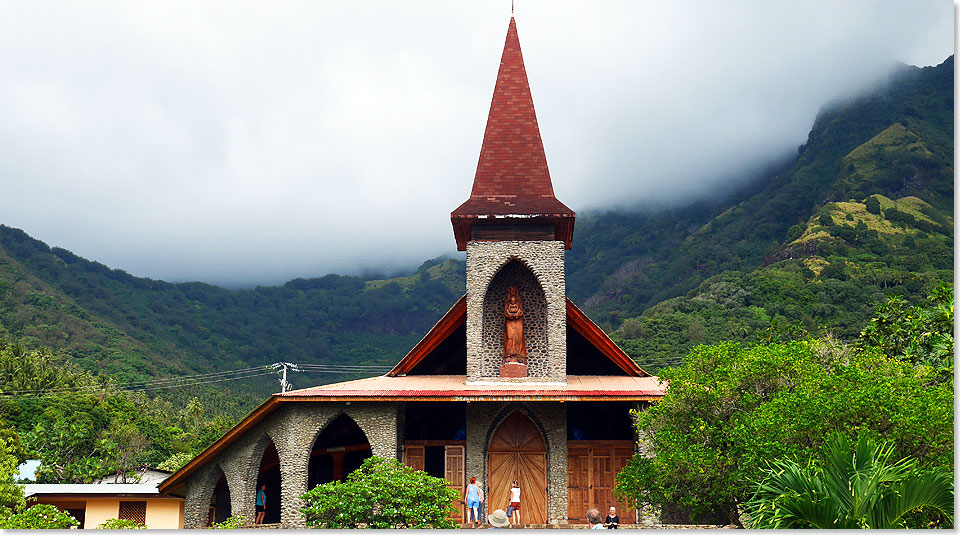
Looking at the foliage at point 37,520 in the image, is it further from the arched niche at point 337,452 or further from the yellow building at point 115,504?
the yellow building at point 115,504

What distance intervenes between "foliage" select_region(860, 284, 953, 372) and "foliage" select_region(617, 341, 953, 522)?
4.57 meters

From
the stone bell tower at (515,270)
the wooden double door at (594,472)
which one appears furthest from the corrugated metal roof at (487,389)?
the wooden double door at (594,472)

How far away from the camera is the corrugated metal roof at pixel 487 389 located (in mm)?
16109

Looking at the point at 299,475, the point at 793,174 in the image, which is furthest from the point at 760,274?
the point at 299,475

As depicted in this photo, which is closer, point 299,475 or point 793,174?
point 299,475

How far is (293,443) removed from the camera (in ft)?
54.8

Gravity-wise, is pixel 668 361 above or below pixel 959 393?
above

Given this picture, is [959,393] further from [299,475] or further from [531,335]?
[299,475]

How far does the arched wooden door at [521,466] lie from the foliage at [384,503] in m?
4.60

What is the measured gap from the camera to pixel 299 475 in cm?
1658

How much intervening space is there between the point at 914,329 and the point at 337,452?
14.6 m

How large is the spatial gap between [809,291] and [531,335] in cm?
3177

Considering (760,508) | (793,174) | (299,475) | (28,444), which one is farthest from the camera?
(793,174)

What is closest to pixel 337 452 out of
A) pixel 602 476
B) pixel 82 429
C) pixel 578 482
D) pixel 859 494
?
pixel 578 482
